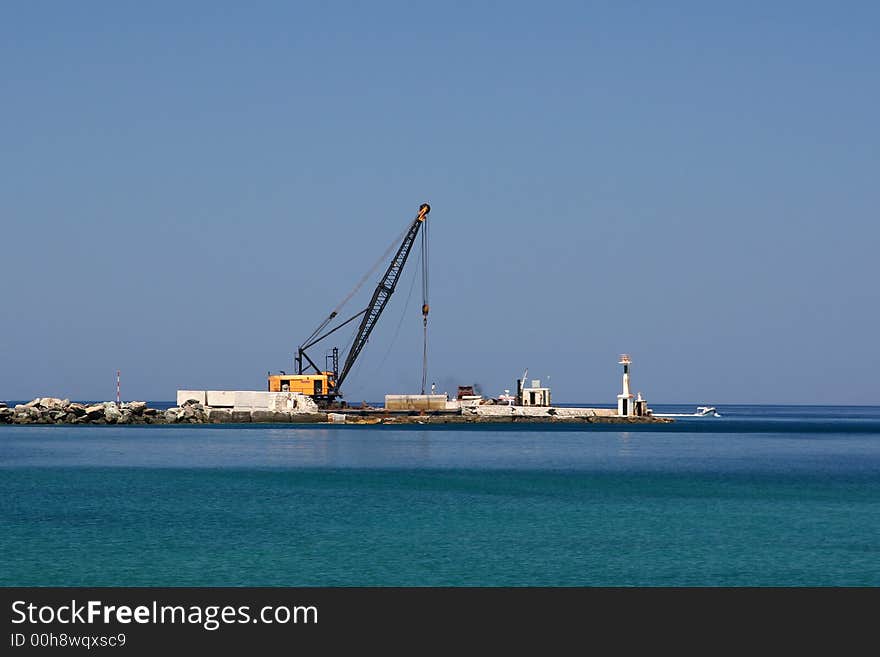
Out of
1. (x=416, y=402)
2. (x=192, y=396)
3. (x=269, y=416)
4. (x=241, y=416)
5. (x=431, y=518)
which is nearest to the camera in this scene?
(x=431, y=518)

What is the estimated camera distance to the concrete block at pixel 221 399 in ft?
510

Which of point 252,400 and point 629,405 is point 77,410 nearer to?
point 252,400

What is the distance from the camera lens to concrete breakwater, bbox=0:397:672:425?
14925cm

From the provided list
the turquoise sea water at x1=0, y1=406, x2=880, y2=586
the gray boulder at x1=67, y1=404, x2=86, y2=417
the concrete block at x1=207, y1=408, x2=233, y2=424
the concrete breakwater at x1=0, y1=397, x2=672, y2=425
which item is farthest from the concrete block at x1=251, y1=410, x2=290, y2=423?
the turquoise sea water at x1=0, y1=406, x2=880, y2=586

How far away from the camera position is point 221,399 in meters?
156

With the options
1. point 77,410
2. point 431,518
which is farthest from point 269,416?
point 431,518

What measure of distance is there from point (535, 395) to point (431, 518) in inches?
4620

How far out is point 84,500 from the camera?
174ft

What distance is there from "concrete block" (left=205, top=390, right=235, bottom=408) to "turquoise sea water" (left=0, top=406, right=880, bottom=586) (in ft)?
199

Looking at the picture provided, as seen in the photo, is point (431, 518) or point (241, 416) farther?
point (241, 416)

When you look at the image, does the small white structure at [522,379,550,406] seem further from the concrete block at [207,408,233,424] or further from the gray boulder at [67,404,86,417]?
the gray boulder at [67,404,86,417]

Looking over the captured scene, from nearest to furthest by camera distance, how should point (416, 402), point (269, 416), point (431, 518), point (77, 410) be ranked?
point (431, 518), point (77, 410), point (269, 416), point (416, 402)
